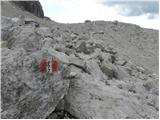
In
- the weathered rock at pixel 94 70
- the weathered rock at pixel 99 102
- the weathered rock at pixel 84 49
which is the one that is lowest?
the weathered rock at pixel 99 102

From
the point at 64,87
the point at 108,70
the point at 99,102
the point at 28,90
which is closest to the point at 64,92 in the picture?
the point at 64,87

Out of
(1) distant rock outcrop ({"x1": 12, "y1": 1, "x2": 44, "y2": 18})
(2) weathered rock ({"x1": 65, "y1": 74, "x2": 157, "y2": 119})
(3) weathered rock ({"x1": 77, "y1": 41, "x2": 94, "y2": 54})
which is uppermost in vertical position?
(1) distant rock outcrop ({"x1": 12, "y1": 1, "x2": 44, "y2": 18})

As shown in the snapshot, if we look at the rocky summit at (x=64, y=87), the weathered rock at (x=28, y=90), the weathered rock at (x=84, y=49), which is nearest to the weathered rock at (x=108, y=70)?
the rocky summit at (x=64, y=87)

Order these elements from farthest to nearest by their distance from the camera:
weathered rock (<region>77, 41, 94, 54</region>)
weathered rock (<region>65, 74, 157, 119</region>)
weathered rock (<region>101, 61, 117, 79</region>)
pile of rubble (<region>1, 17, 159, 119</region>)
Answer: weathered rock (<region>77, 41, 94, 54</region>), weathered rock (<region>101, 61, 117, 79</region>), weathered rock (<region>65, 74, 157, 119</region>), pile of rubble (<region>1, 17, 159, 119</region>)

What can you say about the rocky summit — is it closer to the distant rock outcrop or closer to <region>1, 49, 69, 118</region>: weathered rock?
<region>1, 49, 69, 118</region>: weathered rock

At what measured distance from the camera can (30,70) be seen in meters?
11.3

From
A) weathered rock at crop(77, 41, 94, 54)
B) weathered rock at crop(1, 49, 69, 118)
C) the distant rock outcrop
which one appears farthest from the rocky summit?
the distant rock outcrop

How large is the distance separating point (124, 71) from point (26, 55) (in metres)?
6.78

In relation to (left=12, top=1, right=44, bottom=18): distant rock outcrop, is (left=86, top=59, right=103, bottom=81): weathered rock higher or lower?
lower

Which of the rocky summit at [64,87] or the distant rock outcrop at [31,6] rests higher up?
the distant rock outcrop at [31,6]

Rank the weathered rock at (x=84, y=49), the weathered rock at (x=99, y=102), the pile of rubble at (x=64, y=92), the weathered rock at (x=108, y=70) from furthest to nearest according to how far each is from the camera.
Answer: the weathered rock at (x=84, y=49), the weathered rock at (x=108, y=70), the weathered rock at (x=99, y=102), the pile of rubble at (x=64, y=92)

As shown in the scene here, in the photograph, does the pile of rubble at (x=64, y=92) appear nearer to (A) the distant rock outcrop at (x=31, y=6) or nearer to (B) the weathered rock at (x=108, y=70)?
(B) the weathered rock at (x=108, y=70)

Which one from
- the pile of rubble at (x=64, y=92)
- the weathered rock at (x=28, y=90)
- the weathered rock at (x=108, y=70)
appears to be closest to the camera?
the weathered rock at (x=28, y=90)

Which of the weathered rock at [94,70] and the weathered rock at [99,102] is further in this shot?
the weathered rock at [94,70]
